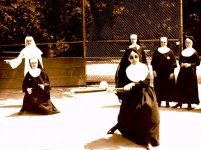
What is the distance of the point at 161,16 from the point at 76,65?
3.18m

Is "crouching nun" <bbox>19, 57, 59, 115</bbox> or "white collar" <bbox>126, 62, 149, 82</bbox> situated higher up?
"white collar" <bbox>126, 62, 149, 82</bbox>

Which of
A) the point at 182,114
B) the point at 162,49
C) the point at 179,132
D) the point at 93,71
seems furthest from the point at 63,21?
the point at 179,132

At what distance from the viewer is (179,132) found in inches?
309

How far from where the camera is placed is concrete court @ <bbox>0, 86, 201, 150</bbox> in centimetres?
710

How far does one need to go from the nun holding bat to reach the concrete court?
171 millimetres

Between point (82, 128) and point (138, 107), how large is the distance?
1750 mm

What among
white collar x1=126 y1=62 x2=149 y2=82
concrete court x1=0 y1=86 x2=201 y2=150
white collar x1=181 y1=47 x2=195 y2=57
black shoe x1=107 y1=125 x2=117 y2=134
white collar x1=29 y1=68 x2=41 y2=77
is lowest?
concrete court x1=0 y1=86 x2=201 y2=150

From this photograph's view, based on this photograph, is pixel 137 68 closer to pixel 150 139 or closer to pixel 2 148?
pixel 150 139

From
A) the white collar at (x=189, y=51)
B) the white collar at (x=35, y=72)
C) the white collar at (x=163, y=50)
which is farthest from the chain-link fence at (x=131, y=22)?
A: the white collar at (x=35, y=72)

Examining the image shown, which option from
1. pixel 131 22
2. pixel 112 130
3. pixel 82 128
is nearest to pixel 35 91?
pixel 82 128

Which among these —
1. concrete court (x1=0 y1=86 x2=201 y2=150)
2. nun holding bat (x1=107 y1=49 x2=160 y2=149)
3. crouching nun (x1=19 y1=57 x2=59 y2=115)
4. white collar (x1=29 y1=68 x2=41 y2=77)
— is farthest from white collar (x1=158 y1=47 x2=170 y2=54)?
nun holding bat (x1=107 y1=49 x2=160 y2=149)

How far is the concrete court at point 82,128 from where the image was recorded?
7.10 m

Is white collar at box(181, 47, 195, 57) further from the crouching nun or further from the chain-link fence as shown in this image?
the chain-link fence

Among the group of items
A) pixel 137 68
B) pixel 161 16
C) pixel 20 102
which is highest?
pixel 161 16
